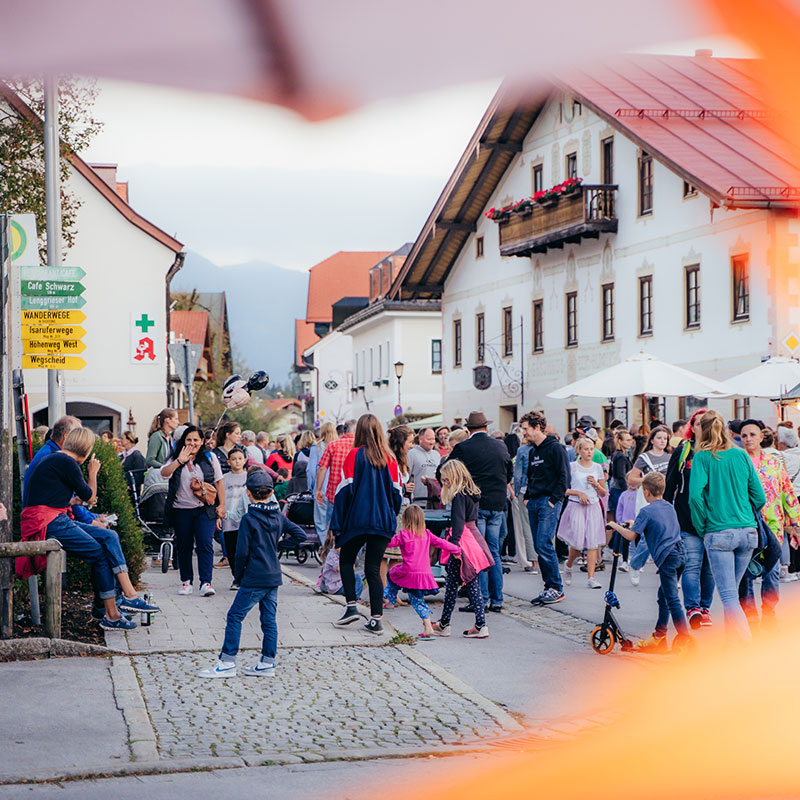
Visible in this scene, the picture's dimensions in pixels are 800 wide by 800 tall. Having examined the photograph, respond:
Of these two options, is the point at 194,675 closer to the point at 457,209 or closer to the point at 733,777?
the point at 733,777

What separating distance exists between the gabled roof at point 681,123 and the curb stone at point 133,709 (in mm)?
4600

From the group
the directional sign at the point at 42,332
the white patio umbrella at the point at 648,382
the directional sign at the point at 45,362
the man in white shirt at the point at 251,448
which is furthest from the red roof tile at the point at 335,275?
the man in white shirt at the point at 251,448

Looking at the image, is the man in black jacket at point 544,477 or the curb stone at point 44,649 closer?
the curb stone at point 44,649

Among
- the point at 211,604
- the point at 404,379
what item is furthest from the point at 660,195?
the point at 404,379

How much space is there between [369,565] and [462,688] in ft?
9.29

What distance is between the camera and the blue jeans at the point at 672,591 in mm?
9609

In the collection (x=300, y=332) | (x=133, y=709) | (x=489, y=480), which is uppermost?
(x=300, y=332)

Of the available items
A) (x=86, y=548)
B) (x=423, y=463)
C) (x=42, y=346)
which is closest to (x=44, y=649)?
(x=86, y=548)

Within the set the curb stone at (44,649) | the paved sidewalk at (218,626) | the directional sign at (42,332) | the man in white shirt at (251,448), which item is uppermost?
the directional sign at (42,332)

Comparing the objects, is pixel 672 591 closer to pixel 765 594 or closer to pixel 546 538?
pixel 765 594

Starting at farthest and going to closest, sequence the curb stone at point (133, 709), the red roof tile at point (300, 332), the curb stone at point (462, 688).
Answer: the curb stone at point (462, 688)
the curb stone at point (133, 709)
the red roof tile at point (300, 332)

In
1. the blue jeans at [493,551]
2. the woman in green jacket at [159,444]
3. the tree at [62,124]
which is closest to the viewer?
the tree at [62,124]

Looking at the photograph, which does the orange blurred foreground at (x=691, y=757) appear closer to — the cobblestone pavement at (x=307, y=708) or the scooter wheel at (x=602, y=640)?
the cobblestone pavement at (x=307, y=708)

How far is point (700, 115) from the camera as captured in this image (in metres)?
2.05
